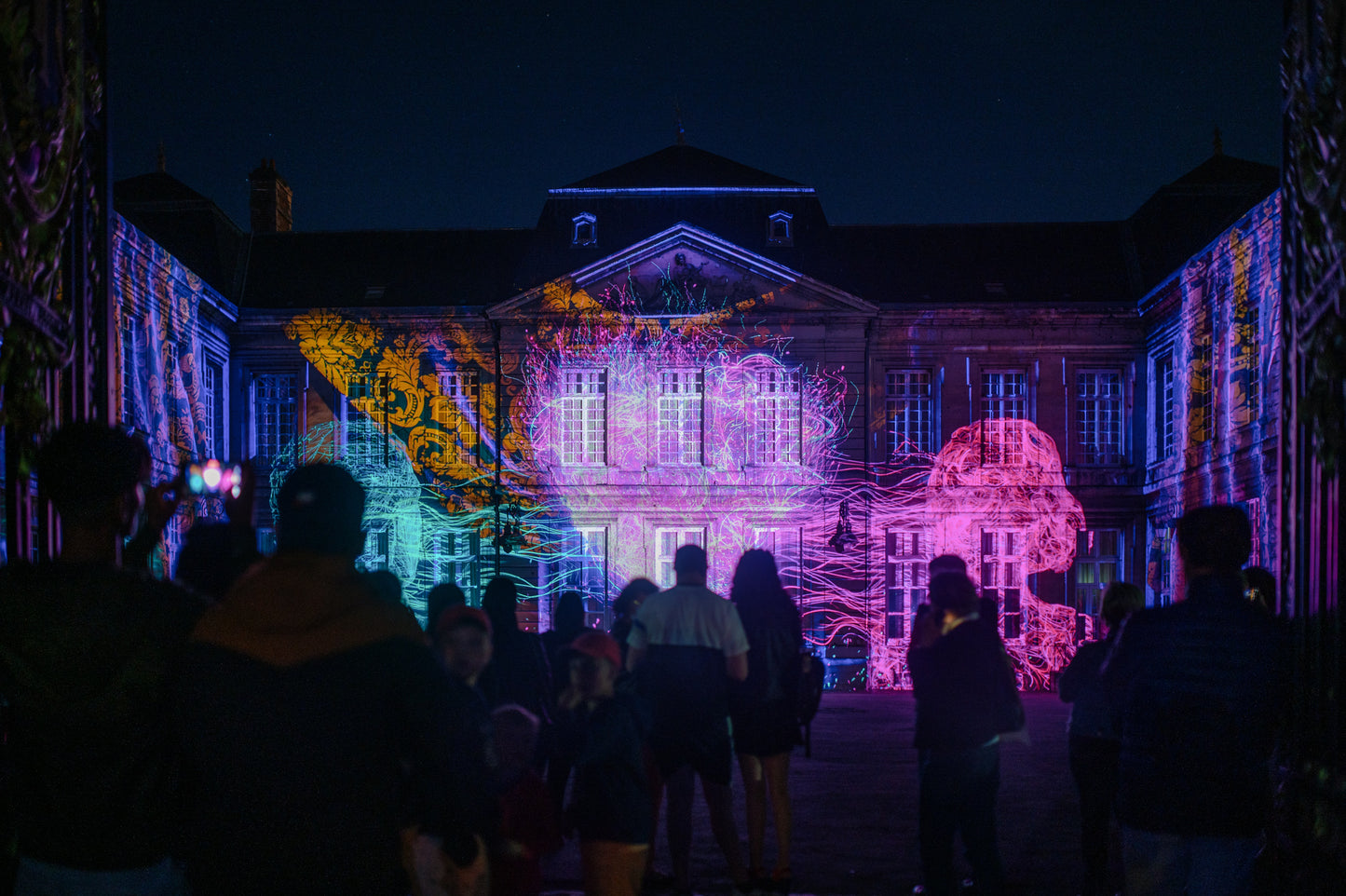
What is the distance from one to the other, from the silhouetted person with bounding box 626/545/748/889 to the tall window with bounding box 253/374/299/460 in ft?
73.4

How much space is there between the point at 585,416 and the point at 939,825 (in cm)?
2091

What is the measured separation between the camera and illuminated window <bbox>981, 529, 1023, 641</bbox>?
24203mm

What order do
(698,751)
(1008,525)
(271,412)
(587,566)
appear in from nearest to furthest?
(698,751)
(1008,525)
(587,566)
(271,412)

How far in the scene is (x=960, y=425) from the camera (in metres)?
25.3

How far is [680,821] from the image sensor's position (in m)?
6.14

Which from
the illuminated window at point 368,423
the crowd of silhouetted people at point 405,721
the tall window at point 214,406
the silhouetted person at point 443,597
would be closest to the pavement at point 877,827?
the crowd of silhouetted people at point 405,721

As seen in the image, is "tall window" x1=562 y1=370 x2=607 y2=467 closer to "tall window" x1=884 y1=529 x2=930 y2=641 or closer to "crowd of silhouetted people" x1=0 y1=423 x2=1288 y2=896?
"tall window" x1=884 y1=529 x2=930 y2=641

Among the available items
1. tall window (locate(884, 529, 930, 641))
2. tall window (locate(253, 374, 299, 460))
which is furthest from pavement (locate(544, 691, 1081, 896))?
tall window (locate(253, 374, 299, 460))

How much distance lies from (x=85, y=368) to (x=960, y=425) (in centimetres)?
2273

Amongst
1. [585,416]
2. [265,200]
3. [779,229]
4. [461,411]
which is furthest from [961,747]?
[265,200]

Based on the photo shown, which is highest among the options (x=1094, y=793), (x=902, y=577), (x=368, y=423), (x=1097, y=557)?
(x=368, y=423)

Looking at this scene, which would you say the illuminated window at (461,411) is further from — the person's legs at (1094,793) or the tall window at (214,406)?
the person's legs at (1094,793)

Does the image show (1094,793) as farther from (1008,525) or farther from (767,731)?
(1008,525)

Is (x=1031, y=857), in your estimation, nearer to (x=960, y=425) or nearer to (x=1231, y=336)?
(x=1231, y=336)
